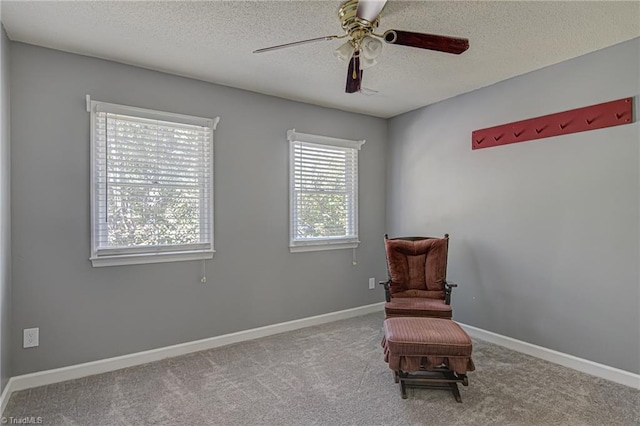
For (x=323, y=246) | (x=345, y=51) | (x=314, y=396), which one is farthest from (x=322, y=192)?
(x=314, y=396)

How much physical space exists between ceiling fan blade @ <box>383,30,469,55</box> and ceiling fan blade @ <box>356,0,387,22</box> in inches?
4.6

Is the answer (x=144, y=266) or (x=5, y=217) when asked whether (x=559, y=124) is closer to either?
(x=144, y=266)

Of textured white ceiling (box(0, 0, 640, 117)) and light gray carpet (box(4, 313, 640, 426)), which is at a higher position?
textured white ceiling (box(0, 0, 640, 117))

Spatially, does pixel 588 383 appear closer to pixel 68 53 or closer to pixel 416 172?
pixel 416 172

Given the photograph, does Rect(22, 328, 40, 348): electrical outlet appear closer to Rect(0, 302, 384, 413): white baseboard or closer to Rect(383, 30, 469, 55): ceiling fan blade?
Rect(0, 302, 384, 413): white baseboard

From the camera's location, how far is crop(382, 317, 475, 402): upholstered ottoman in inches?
90.8

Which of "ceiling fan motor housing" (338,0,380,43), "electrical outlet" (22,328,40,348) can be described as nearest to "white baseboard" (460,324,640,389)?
"ceiling fan motor housing" (338,0,380,43)

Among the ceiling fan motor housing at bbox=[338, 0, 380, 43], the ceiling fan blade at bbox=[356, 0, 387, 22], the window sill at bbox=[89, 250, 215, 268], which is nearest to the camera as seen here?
the ceiling fan blade at bbox=[356, 0, 387, 22]

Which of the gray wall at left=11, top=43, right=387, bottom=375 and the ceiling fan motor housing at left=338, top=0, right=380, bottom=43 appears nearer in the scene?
the ceiling fan motor housing at left=338, top=0, right=380, bottom=43

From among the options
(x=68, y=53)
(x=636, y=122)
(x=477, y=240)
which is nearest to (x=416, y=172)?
(x=477, y=240)

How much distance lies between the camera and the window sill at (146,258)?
2762mm

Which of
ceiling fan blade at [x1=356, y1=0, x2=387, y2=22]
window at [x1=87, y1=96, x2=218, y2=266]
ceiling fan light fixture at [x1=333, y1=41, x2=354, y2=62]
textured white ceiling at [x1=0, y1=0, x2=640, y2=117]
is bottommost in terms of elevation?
window at [x1=87, y1=96, x2=218, y2=266]

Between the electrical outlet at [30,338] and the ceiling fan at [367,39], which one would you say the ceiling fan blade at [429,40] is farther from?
the electrical outlet at [30,338]

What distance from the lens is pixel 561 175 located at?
9.55 feet
